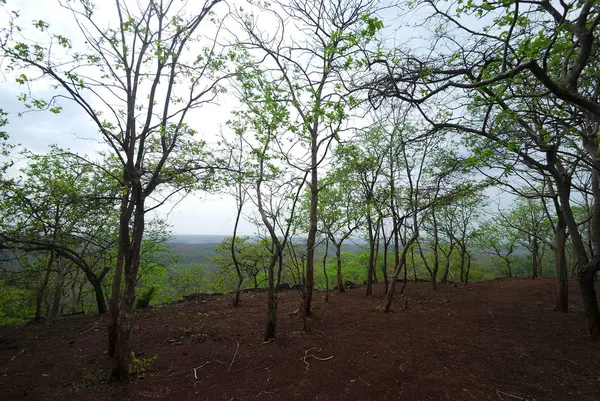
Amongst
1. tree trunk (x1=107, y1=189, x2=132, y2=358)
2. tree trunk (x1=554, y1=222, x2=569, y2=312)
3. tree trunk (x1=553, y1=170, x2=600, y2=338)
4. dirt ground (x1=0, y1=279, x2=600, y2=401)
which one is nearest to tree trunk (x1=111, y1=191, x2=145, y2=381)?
dirt ground (x1=0, y1=279, x2=600, y2=401)

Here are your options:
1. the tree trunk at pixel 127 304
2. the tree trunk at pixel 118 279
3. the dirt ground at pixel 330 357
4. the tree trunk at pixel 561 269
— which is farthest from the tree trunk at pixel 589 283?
the tree trunk at pixel 118 279

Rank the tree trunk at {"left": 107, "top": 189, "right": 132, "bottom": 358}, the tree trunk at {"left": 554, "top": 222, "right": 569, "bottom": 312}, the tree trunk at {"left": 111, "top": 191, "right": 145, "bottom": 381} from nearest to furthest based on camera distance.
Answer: the tree trunk at {"left": 111, "top": 191, "right": 145, "bottom": 381}, the tree trunk at {"left": 107, "top": 189, "right": 132, "bottom": 358}, the tree trunk at {"left": 554, "top": 222, "right": 569, "bottom": 312}

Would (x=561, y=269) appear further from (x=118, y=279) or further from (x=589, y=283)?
(x=118, y=279)

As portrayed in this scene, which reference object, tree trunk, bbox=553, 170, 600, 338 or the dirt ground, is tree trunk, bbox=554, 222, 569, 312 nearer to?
the dirt ground

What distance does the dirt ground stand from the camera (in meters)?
4.65

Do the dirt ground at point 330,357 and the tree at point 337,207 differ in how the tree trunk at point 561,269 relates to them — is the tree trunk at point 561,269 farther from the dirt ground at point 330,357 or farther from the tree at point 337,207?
the tree at point 337,207

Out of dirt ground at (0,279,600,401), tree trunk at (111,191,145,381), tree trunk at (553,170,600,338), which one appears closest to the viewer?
dirt ground at (0,279,600,401)

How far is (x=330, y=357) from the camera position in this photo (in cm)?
581

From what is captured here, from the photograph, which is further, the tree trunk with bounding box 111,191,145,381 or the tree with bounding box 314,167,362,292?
the tree with bounding box 314,167,362,292

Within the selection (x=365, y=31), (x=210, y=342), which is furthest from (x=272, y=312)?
(x=365, y=31)

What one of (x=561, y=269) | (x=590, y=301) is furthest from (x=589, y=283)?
(x=561, y=269)

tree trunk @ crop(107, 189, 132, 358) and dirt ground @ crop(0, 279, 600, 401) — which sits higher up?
tree trunk @ crop(107, 189, 132, 358)

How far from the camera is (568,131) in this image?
479 cm

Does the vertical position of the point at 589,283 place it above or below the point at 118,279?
above
